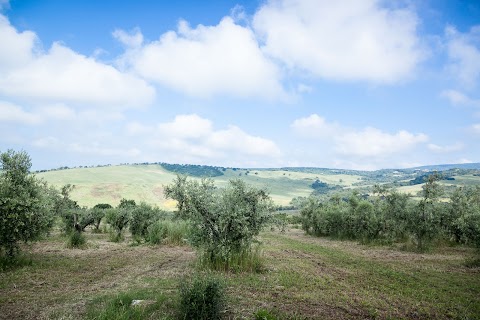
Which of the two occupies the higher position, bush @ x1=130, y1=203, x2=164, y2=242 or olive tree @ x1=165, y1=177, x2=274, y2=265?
olive tree @ x1=165, y1=177, x2=274, y2=265

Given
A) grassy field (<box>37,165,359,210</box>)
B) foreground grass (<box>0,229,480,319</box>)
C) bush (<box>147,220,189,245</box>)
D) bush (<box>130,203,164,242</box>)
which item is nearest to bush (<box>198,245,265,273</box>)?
foreground grass (<box>0,229,480,319</box>)

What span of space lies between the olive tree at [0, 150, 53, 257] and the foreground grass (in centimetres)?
167

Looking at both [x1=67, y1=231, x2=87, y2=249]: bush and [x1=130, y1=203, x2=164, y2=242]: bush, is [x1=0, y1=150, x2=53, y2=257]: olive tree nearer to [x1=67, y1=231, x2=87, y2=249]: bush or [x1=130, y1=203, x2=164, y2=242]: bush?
[x1=67, y1=231, x2=87, y2=249]: bush

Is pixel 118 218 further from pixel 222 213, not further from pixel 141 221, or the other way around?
pixel 222 213

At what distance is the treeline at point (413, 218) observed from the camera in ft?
88.2

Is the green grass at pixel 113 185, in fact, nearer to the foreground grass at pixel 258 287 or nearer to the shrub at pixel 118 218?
the shrub at pixel 118 218

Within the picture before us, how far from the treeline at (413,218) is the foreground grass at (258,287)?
207 inches

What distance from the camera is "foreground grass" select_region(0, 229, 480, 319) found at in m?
10.5

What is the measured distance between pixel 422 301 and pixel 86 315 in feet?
40.2

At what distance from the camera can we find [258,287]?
13500mm

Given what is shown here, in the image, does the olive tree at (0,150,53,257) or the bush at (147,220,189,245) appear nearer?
the olive tree at (0,150,53,257)

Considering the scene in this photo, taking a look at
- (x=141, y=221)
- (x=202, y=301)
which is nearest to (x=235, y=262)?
(x=202, y=301)

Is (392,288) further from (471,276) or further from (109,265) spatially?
(109,265)

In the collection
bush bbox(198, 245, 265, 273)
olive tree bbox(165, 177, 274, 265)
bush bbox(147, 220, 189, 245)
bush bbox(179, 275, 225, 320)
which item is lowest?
bush bbox(147, 220, 189, 245)
